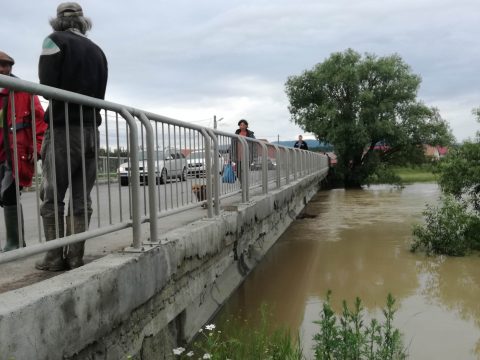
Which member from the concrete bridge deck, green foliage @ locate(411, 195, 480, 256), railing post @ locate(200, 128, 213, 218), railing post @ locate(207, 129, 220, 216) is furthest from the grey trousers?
green foliage @ locate(411, 195, 480, 256)

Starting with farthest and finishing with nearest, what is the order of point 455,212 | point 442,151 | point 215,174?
1. point 442,151
2. point 455,212
3. point 215,174

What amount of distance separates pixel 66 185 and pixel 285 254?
6.10m

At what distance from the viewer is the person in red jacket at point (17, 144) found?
9.53ft

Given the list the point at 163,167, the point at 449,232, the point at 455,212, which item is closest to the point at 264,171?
the point at 449,232

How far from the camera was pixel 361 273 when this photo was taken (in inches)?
285

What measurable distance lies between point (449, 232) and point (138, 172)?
655 centimetres

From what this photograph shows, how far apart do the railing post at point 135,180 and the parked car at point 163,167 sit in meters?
0.08

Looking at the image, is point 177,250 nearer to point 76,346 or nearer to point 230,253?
point 76,346

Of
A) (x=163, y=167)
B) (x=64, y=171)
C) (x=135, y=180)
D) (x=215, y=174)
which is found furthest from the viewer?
(x=215, y=174)

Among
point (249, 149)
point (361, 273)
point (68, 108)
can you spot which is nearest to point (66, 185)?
point (68, 108)

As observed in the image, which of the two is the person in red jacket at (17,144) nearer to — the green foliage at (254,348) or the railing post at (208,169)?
the green foliage at (254,348)

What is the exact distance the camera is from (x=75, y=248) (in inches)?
124

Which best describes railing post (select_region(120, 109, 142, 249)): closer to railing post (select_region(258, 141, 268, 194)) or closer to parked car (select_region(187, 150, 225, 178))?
parked car (select_region(187, 150, 225, 178))

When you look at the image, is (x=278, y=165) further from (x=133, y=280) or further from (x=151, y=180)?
(x=133, y=280)
